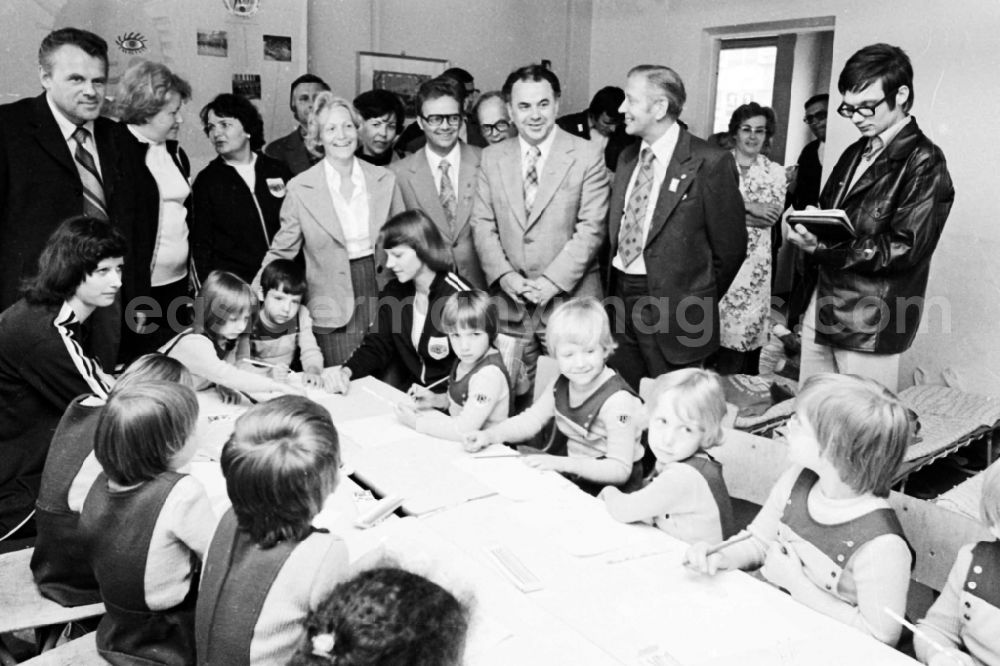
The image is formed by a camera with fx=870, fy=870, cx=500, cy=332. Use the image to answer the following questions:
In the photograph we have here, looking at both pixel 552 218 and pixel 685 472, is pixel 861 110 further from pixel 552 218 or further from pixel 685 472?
pixel 685 472

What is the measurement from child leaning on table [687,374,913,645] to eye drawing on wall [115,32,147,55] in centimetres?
456

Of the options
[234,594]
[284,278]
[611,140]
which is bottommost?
[234,594]

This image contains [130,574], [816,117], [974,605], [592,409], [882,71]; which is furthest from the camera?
[816,117]

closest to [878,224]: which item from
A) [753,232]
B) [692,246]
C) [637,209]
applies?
[692,246]

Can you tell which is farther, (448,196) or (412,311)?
(448,196)

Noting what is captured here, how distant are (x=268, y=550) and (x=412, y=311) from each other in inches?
76.4

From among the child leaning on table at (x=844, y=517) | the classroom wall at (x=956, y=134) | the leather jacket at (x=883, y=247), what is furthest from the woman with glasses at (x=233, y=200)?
the classroom wall at (x=956, y=134)

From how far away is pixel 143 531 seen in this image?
1854 mm

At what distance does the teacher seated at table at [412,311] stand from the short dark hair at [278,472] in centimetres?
155

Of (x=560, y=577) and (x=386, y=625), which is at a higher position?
(x=386, y=625)

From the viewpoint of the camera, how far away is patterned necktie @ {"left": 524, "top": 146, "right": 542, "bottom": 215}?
389 cm

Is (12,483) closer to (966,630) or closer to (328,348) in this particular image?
(328,348)

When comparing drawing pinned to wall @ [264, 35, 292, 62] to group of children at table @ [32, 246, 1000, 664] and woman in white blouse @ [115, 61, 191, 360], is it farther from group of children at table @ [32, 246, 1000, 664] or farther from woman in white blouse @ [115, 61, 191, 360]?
group of children at table @ [32, 246, 1000, 664]

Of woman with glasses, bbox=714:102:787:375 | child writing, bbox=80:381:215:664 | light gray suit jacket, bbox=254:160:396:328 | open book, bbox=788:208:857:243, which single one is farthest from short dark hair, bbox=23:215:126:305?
woman with glasses, bbox=714:102:787:375
